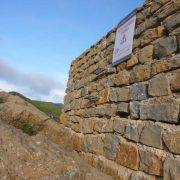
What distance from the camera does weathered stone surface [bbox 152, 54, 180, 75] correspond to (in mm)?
3324

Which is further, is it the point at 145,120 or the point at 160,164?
the point at 145,120

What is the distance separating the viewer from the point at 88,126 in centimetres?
535

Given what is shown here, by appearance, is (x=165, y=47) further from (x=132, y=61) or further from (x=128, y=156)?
(x=128, y=156)

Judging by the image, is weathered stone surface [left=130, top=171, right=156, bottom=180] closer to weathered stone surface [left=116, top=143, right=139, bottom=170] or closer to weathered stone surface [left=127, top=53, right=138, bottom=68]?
weathered stone surface [left=116, top=143, right=139, bottom=170]

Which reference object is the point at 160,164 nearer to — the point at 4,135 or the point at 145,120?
Result: the point at 145,120

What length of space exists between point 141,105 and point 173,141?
2.41ft

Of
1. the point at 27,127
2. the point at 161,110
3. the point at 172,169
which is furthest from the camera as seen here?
the point at 27,127

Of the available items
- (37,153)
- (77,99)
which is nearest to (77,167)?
(37,153)

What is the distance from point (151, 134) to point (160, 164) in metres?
0.33

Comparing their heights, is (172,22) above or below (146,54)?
above

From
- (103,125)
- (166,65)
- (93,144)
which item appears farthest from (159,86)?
(93,144)

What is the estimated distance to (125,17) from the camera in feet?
15.6

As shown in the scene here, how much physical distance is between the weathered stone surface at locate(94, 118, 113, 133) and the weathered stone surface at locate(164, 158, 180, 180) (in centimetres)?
136

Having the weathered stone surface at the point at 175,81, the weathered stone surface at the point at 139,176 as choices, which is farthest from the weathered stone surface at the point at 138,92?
the weathered stone surface at the point at 139,176
